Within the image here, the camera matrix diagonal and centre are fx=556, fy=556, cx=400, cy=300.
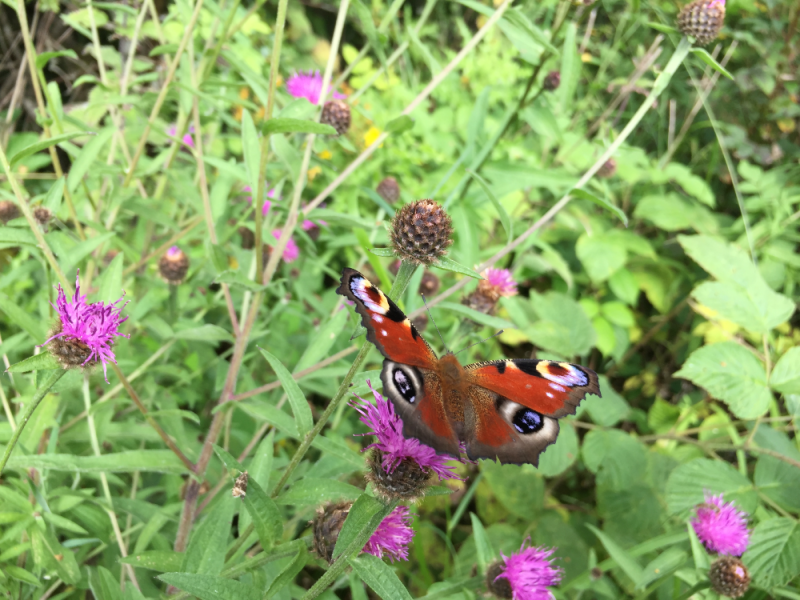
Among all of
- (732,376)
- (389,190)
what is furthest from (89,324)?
(732,376)

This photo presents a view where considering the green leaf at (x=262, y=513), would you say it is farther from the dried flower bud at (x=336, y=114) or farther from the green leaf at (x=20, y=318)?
the dried flower bud at (x=336, y=114)

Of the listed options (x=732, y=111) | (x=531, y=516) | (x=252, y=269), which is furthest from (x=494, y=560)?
(x=732, y=111)

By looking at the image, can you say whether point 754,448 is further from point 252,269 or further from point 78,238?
point 78,238

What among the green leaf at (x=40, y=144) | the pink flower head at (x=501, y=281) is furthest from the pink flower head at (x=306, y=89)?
the green leaf at (x=40, y=144)

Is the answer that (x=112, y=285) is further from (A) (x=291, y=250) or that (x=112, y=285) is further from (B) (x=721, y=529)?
(B) (x=721, y=529)

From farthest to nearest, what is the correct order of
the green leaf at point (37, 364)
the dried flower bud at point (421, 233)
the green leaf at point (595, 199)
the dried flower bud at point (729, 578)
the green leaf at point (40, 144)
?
the green leaf at point (595, 199), the dried flower bud at point (729, 578), the green leaf at point (40, 144), the dried flower bud at point (421, 233), the green leaf at point (37, 364)

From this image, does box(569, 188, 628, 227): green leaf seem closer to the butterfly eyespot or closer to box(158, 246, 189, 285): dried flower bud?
the butterfly eyespot
